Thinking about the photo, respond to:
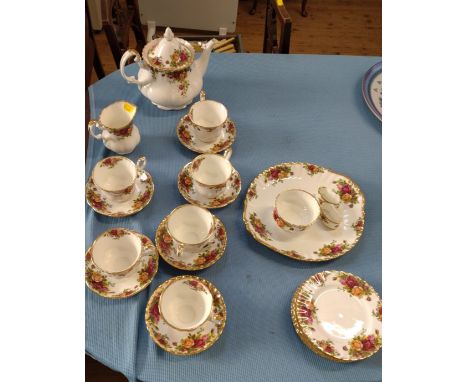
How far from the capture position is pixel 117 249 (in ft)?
2.54

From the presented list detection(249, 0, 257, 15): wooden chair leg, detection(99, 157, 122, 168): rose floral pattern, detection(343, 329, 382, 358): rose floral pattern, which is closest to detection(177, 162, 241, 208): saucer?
detection(99, 157, 122, 168): rose floral pattern

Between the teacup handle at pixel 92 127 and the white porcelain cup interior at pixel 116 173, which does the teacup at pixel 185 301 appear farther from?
the teacup handle at pixel 92 127

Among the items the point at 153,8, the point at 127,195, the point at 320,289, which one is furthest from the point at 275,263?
the point at 153,8

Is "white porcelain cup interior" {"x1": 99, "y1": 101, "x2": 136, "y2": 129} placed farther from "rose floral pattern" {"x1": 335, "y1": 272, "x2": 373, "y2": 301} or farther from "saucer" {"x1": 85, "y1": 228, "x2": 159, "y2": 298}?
"rose floral pattern" {"x1": 335, "y1": 272, "x2": 373, "y2": 301}

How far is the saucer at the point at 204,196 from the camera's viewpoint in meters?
0.85

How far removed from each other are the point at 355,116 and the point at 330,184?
0.85 feet

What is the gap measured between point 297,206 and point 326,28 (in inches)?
76.7

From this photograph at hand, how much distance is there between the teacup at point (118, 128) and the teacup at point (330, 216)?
463mm

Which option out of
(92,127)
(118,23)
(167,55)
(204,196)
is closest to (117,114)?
(92,127)

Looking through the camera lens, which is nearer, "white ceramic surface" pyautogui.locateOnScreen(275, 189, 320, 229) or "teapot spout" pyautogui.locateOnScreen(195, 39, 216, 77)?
"white ceramic surface" pyautogui.locateOnScreen(275, 189, 320, 229)

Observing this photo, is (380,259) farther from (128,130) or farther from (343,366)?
(128,130)

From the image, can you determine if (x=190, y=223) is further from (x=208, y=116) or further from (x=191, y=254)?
(x=208, y=116)

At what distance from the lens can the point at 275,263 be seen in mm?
791

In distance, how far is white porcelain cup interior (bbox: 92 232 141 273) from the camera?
2.47 ft
